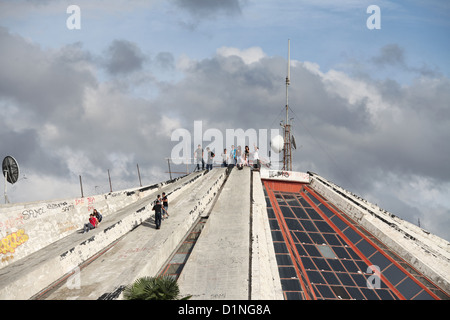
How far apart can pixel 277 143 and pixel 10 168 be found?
2067 centimetres

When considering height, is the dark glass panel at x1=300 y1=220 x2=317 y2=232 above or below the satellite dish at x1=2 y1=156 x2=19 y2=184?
below

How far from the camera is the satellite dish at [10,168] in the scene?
2691 cm

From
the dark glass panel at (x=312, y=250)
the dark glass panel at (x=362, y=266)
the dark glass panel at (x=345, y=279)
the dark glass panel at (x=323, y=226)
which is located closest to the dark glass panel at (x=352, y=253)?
the dark glass panel at (x=362, y=266)

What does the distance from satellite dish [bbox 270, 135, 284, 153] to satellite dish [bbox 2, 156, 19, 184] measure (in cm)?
1992

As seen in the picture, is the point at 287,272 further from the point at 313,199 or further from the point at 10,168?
the point at 10,168

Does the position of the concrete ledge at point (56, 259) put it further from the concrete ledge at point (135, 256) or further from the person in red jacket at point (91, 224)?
the concrete ledge at point (135, 256)

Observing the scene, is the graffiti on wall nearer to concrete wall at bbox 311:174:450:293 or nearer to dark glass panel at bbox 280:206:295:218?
dark glass panel at bbox 280:206:295:218

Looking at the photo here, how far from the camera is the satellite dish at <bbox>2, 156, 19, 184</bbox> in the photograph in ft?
88.3

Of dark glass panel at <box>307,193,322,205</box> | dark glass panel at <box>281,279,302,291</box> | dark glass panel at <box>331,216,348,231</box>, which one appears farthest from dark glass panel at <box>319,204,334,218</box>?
dark glass panel at <box>281,279,302,291</box>

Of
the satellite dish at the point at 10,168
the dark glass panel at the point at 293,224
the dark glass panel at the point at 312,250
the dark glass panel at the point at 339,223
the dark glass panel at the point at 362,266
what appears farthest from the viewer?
the satellite dish at the point at 10,168

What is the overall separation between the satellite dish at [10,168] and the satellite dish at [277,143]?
19924mm

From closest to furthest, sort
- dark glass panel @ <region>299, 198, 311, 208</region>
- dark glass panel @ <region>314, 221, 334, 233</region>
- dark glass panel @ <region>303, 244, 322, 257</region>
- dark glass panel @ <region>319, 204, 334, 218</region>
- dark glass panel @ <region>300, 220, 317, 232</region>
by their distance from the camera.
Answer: dark glass panel @ <region>303, 244, 322, 257</region>
dark glass panel @ <region>300, 220, 317, 232</region>
dark glass panel @ <region>314, 221, 334, 233</region>
dark glass panel @ <region>319, 204, 334, 218</region>
dark glass panel @ <region>299, 198, 311, 208</region>

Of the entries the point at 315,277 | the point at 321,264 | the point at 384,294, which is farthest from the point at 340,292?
the point at 321,264
